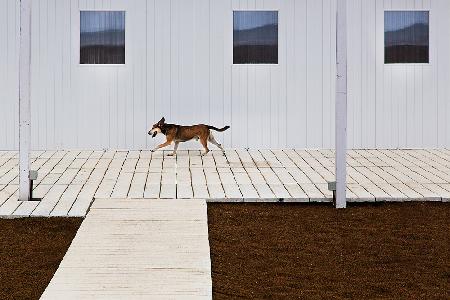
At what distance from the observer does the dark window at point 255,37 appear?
12203mm

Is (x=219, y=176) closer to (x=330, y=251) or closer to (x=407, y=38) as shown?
(x=330, y=251)

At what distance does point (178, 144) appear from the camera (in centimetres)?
1178

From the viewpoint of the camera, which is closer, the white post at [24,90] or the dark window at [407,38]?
the white post at [24,90]

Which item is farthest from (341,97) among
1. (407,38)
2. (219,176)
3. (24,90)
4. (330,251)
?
(407,38)

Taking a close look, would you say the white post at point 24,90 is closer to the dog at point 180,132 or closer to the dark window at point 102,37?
the dog at point 180,132

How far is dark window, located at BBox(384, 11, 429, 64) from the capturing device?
40.5ft

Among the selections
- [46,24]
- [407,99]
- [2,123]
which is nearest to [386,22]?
[407,99]

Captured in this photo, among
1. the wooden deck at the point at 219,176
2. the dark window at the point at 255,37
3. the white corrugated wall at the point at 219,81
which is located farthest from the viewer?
the dark window at the point at 255,37

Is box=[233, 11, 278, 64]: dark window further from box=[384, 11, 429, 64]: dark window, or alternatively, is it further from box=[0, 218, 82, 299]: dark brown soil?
box=[0, 218, 82, 299]: dark brown soil

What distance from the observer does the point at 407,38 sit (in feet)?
40.6

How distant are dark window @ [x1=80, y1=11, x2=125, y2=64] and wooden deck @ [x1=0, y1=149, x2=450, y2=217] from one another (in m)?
1.41

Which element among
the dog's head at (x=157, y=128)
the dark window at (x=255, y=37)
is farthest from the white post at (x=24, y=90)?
the dark window at (x=255, y=37)

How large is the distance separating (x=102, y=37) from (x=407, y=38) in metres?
4.48

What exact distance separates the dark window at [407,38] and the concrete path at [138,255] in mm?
6066
